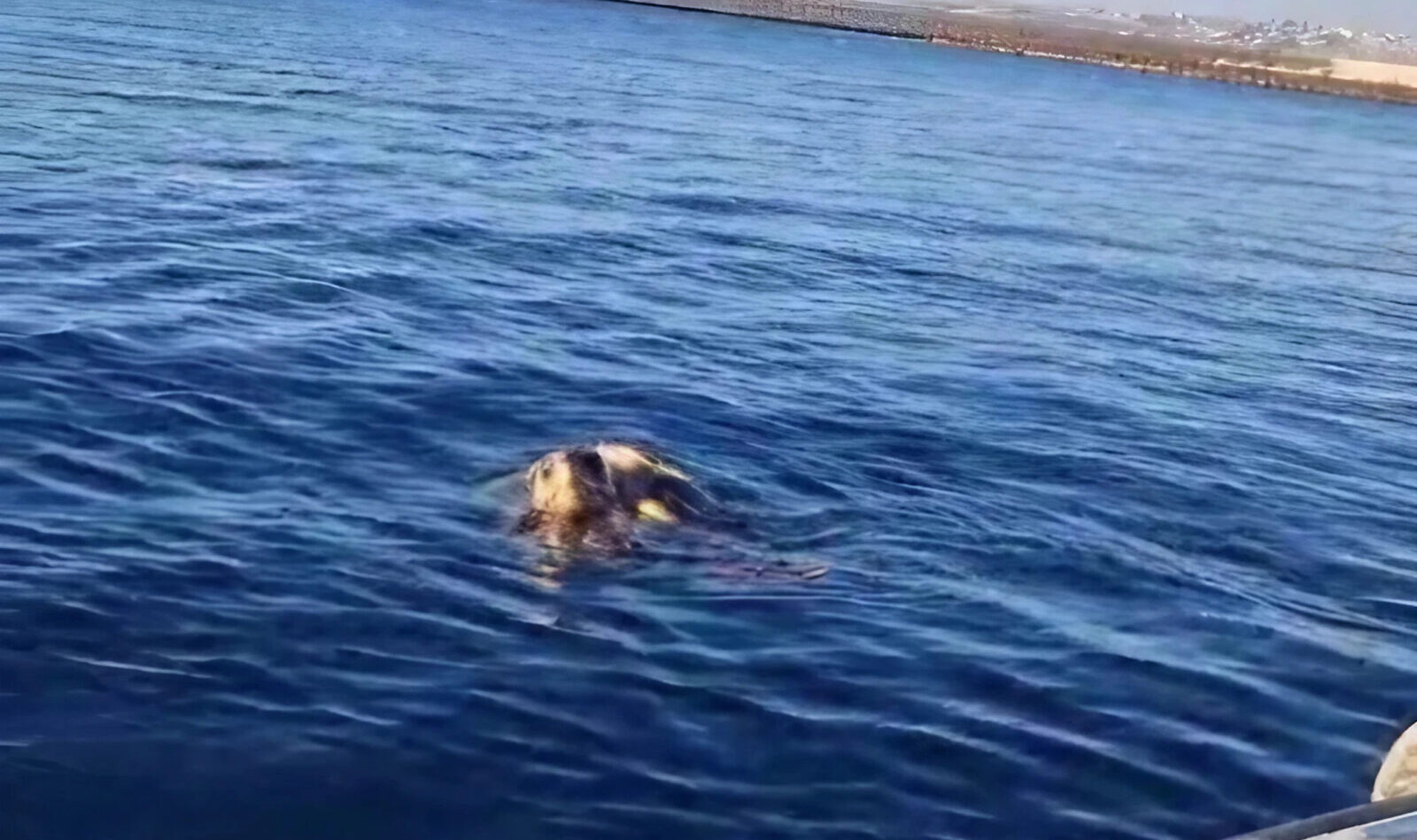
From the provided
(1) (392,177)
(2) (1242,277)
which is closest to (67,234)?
(1) (392,177)

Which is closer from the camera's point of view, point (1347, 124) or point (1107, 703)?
point (1107, 703)

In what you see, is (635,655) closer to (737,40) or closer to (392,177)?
(392,177)

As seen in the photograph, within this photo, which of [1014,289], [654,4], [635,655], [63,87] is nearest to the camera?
[635,655]

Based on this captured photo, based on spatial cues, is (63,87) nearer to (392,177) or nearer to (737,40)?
(392,177)

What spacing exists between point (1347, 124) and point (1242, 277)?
58.1m

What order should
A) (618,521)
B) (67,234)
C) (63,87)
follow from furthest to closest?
(63,87)
(67,234)
(618,521)

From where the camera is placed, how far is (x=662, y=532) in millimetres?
13344

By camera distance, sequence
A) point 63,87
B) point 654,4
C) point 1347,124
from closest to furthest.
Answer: point 63,87 → point 1347,124 → point 654,4

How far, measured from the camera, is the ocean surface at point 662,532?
380 inches

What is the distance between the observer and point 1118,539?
563 inches

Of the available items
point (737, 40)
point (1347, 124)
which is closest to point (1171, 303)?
point (1347, 124)

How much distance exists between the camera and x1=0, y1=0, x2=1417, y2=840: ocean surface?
31.7 feet

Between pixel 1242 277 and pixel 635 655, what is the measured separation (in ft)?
72.2

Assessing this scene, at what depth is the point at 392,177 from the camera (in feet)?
102
